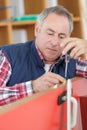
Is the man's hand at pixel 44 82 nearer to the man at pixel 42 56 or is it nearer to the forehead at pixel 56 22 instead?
the man at pixel 42 56

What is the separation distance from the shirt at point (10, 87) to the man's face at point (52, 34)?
0.48ft

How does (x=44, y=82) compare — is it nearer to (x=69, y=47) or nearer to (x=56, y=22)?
(x=69, y=47)

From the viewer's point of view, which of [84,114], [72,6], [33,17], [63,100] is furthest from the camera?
[72,6]

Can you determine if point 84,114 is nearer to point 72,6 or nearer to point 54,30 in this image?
point 54,30

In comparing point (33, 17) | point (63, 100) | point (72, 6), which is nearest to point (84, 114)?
point (63, 100)

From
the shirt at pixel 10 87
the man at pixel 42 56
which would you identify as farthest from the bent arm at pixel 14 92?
the man at pixel 42 56

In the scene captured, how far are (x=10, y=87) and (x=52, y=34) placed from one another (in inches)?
16.2

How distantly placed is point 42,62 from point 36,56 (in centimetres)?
5

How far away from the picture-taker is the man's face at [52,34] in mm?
1307

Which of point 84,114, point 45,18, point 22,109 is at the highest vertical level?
point 45,18

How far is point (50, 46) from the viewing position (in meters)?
1.32

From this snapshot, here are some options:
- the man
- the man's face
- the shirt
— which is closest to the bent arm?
the shirt

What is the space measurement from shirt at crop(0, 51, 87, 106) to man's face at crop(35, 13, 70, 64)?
0.48ft

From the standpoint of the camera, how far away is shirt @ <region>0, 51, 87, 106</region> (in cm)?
100
